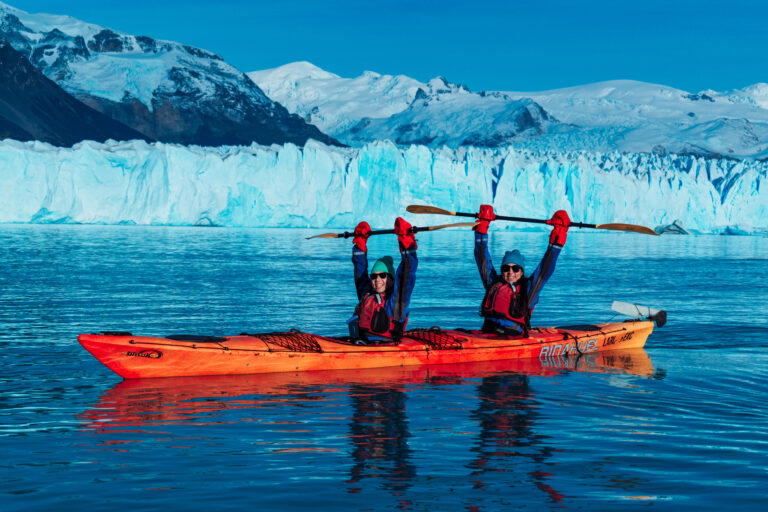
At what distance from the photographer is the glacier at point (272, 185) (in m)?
49.0

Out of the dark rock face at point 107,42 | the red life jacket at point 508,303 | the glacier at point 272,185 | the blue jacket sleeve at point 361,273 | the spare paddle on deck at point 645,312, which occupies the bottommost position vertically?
the spare paddle on deck at point 645,312

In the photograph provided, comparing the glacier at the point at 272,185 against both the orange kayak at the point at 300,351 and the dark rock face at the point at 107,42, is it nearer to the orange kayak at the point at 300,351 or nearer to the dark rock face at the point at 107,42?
the orange kayak at the point at 300,351

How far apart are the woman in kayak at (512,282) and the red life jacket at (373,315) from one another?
4.94 feet

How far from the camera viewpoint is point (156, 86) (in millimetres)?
172750

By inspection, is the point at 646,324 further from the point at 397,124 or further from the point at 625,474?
the point at 397,124

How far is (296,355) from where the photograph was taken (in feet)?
32.6

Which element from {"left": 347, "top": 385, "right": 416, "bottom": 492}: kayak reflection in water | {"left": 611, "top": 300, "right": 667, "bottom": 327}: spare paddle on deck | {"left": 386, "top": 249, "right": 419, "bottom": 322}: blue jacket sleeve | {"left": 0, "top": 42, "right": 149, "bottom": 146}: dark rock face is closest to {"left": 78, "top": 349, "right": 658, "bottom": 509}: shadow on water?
{"left": 347, "top": 385, "right": 416, "bottom": 492}: kayak reflection in water

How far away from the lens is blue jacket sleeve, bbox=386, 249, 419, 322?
998 centimetres

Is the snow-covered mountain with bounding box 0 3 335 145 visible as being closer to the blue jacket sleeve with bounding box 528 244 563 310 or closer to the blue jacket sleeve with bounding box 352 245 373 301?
the blue jacket sleeve with bounding box 352 245 373 301

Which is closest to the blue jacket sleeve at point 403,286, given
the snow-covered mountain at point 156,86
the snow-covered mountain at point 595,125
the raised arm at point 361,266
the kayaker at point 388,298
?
the kayaker at point 388,298

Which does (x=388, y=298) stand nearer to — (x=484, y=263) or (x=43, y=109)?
(x=484, y=263)

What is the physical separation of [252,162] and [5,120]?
288ft

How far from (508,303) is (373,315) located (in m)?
1.90

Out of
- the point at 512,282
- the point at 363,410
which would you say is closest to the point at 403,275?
the point at 512,282
